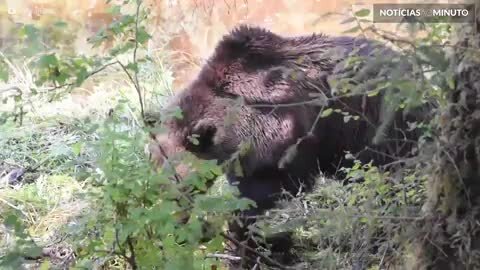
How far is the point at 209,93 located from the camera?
4.46 metres

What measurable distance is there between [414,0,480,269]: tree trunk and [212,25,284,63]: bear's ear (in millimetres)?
2122

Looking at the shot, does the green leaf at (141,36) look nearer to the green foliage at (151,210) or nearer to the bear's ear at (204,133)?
the green foliage at (151,210)

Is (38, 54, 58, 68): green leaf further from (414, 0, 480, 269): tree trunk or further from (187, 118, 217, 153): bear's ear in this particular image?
(187, 118, 217, 153): bear's ear

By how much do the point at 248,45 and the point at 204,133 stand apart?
0.60m

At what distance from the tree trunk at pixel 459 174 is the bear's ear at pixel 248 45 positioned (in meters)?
2.12

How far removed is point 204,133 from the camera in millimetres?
4301

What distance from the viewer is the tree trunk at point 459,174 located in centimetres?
229

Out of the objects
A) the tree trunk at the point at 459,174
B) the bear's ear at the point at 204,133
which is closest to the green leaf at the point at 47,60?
the tree trunk at the point at 459,174

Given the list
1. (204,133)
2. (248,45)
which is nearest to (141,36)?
(204,133)

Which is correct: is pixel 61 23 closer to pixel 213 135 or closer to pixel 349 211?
pixel 349 211

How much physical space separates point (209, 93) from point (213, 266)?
4.38 feet

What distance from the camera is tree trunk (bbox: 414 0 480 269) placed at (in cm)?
229

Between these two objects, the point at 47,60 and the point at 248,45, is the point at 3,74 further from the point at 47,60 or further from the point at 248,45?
the point at 248,45

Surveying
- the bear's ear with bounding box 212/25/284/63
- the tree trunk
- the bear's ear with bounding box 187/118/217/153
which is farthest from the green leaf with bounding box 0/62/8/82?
the bear's ear with bounding box 212/25/284/63
